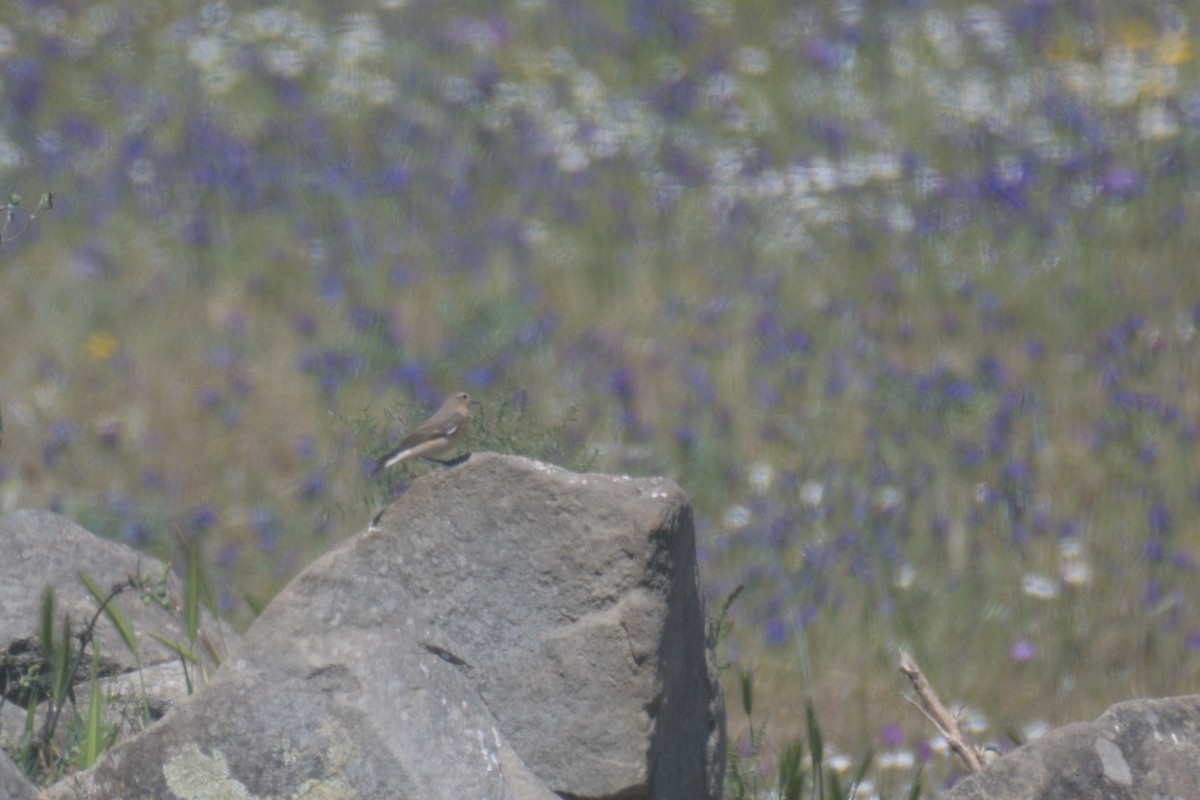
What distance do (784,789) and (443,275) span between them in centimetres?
353

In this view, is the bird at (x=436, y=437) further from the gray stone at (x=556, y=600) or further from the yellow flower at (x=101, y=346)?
the yellow flower at (x=101, y=346)

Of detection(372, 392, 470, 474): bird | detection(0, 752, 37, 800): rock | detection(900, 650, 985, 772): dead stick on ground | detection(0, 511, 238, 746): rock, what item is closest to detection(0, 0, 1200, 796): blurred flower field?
detection(372, 392, 470, 474): bird

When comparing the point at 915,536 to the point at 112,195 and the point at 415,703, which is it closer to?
the point at 415,703

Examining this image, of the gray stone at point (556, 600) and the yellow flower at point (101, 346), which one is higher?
the gray stone at point (556, 600)

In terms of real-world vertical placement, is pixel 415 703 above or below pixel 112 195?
above

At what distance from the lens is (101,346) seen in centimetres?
689

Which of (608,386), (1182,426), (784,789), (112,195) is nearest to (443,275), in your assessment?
(608,386)

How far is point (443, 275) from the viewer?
23.9 ft

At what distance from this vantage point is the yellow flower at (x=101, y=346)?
6.84 m

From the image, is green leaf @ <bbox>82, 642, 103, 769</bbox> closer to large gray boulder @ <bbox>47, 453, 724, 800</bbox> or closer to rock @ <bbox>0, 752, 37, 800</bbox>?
large gray boulder @ <bbox>47, 453, 724, 800</bbox>

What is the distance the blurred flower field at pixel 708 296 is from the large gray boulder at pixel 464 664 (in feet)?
3.39

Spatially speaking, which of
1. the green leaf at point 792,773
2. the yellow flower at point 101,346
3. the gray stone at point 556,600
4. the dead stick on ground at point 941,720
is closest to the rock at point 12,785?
the gray stone at point 556,600

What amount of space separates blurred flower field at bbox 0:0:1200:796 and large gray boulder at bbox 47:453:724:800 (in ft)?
3.39

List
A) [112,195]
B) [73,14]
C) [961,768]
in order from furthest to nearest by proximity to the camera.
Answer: [73,14] < [112,195] < [961,768]
